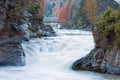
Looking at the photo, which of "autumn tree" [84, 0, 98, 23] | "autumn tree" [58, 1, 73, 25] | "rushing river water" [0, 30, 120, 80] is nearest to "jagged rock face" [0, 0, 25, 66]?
"rushing river water" [0, 30, 120, 80]

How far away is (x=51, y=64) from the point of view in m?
15.2

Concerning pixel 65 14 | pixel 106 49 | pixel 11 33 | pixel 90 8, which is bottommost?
pixel 65 14

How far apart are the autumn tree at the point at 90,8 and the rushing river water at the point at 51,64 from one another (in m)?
27.2

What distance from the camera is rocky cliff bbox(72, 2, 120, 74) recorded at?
42.2 feet

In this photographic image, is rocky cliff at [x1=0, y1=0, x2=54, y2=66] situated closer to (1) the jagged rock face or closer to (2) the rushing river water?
(1) the jagged rock face

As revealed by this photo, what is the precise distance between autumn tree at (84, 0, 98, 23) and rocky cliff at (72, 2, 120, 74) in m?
30.5

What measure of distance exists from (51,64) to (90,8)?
32647mm

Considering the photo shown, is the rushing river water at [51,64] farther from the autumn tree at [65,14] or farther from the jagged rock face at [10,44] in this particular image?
the autumn tree at [65,14]

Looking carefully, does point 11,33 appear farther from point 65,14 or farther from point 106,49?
point 65,14

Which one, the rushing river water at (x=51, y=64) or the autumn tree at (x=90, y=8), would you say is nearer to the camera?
the rushing river water at (x=51, y=64)

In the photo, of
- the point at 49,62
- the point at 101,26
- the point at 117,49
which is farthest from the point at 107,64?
the point at 49,62

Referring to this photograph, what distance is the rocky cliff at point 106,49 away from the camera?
1287 centimetres

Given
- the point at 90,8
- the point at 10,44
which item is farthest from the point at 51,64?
the point at 90,8

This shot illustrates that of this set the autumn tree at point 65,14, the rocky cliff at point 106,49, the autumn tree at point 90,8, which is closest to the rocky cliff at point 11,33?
the rocky cliff at point 106,49
